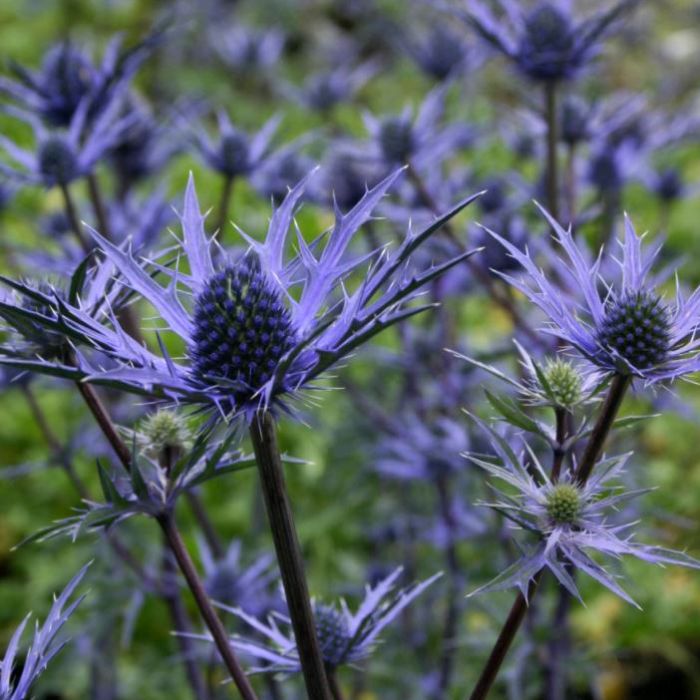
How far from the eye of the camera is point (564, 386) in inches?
28.9

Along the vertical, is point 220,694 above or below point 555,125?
below

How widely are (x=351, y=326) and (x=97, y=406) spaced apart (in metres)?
0.27

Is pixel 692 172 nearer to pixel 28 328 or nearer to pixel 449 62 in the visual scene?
pixel 449 62

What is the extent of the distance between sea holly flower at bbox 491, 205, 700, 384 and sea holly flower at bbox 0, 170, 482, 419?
0.12 metres

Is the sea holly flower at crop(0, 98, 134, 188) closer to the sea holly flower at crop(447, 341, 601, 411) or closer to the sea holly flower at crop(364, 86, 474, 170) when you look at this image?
the sea holly flower at crop(364, 86, 474, 170)

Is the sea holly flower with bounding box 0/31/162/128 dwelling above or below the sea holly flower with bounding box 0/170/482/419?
above

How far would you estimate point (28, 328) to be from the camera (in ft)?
2.31

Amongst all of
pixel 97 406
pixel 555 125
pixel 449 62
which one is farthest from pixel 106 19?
pixel 97 406

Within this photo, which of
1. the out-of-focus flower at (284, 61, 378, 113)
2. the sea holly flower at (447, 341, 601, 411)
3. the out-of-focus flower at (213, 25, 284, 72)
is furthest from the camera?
the out-of-focus flower at (213, 25, 284, 72)

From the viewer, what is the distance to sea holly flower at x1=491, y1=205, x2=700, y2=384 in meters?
0.67

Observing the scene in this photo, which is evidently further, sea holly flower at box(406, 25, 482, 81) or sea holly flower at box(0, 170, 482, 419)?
sea holly flower at box(406, 25, 482, 81)

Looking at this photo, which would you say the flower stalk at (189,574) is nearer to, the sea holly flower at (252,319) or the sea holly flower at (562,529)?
the sea holly flower at (252,319)

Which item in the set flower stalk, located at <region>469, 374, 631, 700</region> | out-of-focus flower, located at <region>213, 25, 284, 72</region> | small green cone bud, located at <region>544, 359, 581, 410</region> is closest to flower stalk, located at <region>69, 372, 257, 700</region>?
flower stalk, located at <region>469, 374, 631, 700</region>

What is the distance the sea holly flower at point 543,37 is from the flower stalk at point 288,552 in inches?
37.4
